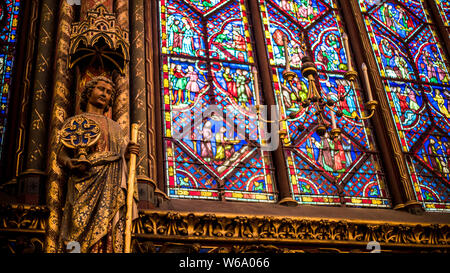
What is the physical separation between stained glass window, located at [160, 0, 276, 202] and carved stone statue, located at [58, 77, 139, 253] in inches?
71.1

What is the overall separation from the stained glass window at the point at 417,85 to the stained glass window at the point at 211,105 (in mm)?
2164

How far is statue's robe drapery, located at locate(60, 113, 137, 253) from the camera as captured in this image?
20.7 feet

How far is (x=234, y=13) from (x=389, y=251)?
14.5 feet

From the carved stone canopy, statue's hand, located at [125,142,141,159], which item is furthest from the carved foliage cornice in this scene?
the carved stone canopy

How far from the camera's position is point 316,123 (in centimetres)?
994

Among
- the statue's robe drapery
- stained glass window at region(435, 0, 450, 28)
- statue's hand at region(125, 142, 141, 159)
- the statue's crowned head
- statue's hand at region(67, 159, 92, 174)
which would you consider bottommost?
the statue's robe drapery

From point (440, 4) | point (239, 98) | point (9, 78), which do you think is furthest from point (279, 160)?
point (440, 4)

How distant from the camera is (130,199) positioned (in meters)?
6.52

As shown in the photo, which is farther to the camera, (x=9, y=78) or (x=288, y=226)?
(x=9, y=78)

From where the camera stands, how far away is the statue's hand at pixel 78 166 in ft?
21.5

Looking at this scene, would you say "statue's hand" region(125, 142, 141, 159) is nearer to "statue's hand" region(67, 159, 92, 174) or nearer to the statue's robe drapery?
the statue's robe drapery

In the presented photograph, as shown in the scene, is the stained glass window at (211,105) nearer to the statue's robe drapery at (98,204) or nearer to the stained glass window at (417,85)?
the statue's robe drapery at (98,204)
